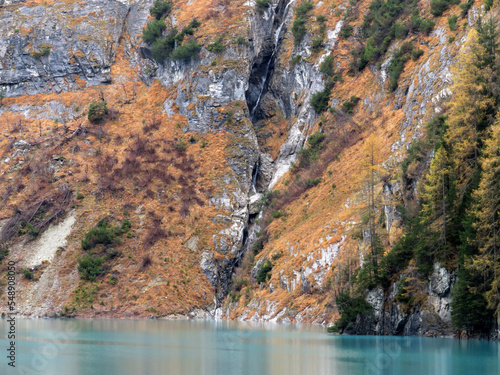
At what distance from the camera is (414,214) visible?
46281 millimetres

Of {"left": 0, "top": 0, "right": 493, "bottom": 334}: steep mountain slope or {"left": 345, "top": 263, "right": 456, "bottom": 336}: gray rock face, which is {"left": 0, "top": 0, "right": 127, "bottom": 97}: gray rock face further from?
{"left": 345, "top": 263, "right": 456, "bottom": 336}: gray rock face

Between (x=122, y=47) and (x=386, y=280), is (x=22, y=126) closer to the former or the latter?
(x=122, y=47)

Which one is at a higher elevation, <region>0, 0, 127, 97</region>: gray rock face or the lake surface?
<region>0, 0, 127, 97</region>: gray rock face

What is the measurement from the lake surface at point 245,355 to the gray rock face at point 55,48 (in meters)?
68.5

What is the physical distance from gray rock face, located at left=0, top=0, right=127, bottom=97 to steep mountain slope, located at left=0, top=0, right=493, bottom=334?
27 cm

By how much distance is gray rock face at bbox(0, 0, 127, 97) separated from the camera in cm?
10575

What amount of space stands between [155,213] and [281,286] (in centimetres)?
2563

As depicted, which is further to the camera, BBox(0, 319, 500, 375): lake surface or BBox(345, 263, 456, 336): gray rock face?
BBox(345, 263, 456, 336): gray rock face

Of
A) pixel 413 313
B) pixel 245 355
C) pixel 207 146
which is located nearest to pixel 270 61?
pixel 207 146

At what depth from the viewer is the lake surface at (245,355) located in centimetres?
2775

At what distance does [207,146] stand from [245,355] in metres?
59.5

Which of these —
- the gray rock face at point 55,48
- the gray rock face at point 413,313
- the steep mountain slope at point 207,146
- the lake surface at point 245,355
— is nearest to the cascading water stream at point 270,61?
the steep mountain slope at point 207,146

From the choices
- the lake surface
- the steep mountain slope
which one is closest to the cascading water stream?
the steep mountain slope

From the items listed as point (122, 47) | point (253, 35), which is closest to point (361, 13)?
point (253, 35)
